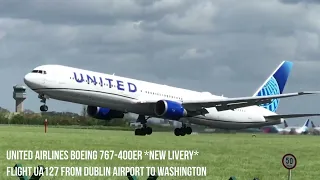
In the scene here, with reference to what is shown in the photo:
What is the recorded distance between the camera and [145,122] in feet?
166

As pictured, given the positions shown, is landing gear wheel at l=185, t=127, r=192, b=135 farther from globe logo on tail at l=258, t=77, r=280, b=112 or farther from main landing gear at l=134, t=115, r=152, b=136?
globe logo on tail at l=258, t=77, r=280, b=112

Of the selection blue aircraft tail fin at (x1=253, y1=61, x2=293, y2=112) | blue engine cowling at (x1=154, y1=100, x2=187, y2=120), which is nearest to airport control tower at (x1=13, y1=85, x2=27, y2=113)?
blue aircraft tail fin at (x1=253, y1=61, x2=293, y2=112)

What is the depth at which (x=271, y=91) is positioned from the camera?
67.1 m

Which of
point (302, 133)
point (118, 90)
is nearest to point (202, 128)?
point (118, 90)

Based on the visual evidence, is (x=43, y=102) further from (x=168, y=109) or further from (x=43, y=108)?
(x=168, y=109)

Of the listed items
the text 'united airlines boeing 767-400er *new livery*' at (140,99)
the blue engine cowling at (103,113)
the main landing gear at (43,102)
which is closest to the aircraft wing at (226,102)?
the text 'united airlines boeing 767-400er *new livery*' at (140,99)

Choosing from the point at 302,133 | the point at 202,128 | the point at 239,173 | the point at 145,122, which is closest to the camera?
the point at 239,173

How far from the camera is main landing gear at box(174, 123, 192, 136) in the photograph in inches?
2005

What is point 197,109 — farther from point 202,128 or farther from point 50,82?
point 50,82

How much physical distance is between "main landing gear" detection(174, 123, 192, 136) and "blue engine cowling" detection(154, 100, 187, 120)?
→ 7.56ft

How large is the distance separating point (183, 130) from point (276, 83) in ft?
67.6

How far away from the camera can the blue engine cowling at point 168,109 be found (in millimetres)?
47784

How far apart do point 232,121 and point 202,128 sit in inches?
126

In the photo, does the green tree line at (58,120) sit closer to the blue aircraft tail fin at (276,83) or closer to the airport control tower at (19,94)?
the blue aircraft tail fin at (276,83)
